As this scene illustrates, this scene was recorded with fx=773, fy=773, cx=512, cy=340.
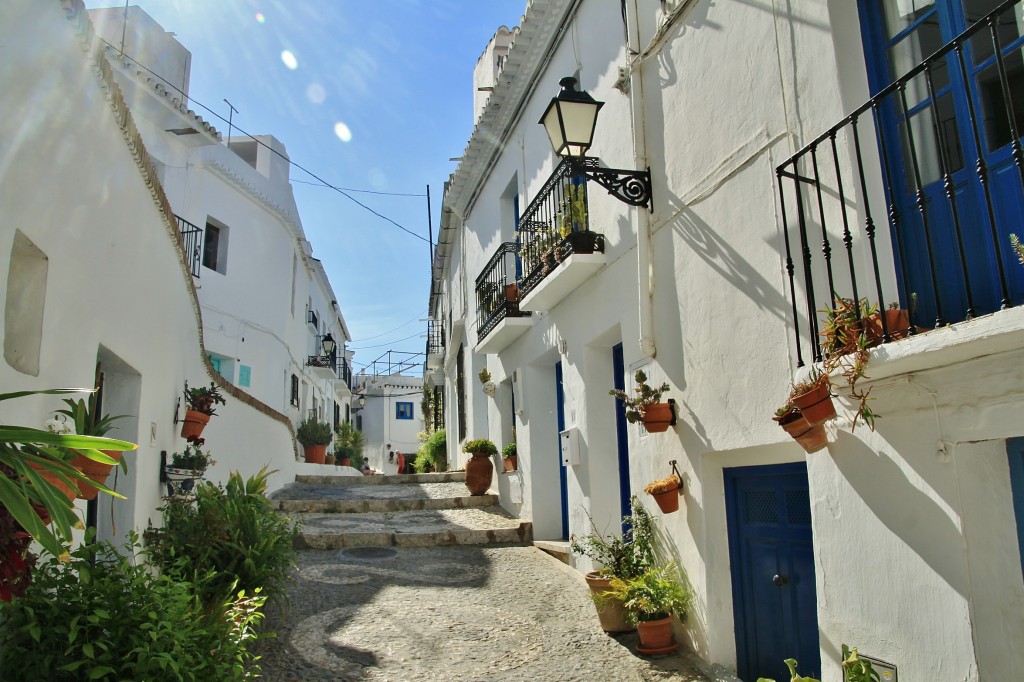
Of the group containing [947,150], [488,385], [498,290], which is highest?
[498,290]

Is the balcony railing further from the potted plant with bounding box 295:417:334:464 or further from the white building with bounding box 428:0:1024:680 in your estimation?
the potted plant with bounding box 295:417:334:464

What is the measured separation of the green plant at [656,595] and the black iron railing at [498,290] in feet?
15.9

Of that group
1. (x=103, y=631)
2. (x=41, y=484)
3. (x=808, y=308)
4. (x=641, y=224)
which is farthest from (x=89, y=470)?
(x=641, y=224)

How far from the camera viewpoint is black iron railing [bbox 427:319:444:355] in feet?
65.7

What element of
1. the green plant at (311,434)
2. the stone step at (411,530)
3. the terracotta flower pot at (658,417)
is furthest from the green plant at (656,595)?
the green plant at (311,434)

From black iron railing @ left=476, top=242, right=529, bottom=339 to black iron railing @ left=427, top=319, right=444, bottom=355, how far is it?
786cm

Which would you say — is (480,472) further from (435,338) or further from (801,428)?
(435,338)

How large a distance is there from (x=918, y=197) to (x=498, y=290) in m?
7.80

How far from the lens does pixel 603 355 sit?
783 centimetres

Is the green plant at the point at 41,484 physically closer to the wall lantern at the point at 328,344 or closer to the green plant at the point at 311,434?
the green plant at the point at 311,434

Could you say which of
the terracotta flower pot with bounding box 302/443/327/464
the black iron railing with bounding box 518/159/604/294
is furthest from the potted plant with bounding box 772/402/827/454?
the terracotta flower pot with bounding box 302/443/327/464

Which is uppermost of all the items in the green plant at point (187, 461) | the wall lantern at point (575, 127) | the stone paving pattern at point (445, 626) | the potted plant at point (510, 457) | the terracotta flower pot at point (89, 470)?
the wall lantern at point (575, 127)

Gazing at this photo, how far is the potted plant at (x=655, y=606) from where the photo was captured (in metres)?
5.45

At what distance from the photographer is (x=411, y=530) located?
9.75 m
